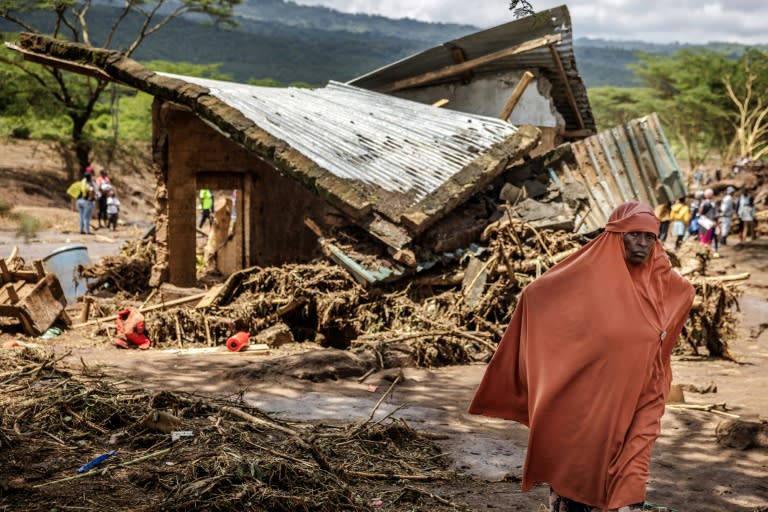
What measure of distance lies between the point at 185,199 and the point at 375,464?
27.6 feet

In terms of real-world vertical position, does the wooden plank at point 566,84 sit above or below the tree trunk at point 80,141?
above

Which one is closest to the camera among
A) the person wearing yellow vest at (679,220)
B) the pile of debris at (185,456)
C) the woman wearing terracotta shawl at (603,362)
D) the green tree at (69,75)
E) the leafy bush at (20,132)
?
the woman wearing terracotta shawl at (603,362)

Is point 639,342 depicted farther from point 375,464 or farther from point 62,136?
point 62,136

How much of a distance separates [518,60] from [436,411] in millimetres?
11574

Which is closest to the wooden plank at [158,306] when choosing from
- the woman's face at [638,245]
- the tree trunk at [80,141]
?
the woman's face at [638,245]

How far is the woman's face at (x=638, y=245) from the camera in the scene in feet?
13.6

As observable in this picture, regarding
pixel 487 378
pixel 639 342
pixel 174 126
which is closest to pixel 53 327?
pixel 174 126

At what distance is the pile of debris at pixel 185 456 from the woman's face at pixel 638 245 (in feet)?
5.99

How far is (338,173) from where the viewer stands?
11.6 meters

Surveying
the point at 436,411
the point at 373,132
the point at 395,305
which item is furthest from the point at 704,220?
the point at 436,411

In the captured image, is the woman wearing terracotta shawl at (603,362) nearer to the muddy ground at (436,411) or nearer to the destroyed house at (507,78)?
the muddy ground at (436,411)

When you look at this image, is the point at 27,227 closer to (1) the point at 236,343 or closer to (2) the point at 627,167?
(1) the point at 236,343

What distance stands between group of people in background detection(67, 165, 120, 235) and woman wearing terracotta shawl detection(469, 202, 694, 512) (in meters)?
18.7

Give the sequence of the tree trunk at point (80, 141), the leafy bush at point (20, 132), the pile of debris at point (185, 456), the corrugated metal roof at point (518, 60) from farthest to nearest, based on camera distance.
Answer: the leafy bush at point (20, 132)
the tree trunk at point (80, 141)
the corrugated metal roof at point (518, 60)
the pile of debris at point (185, 456)
